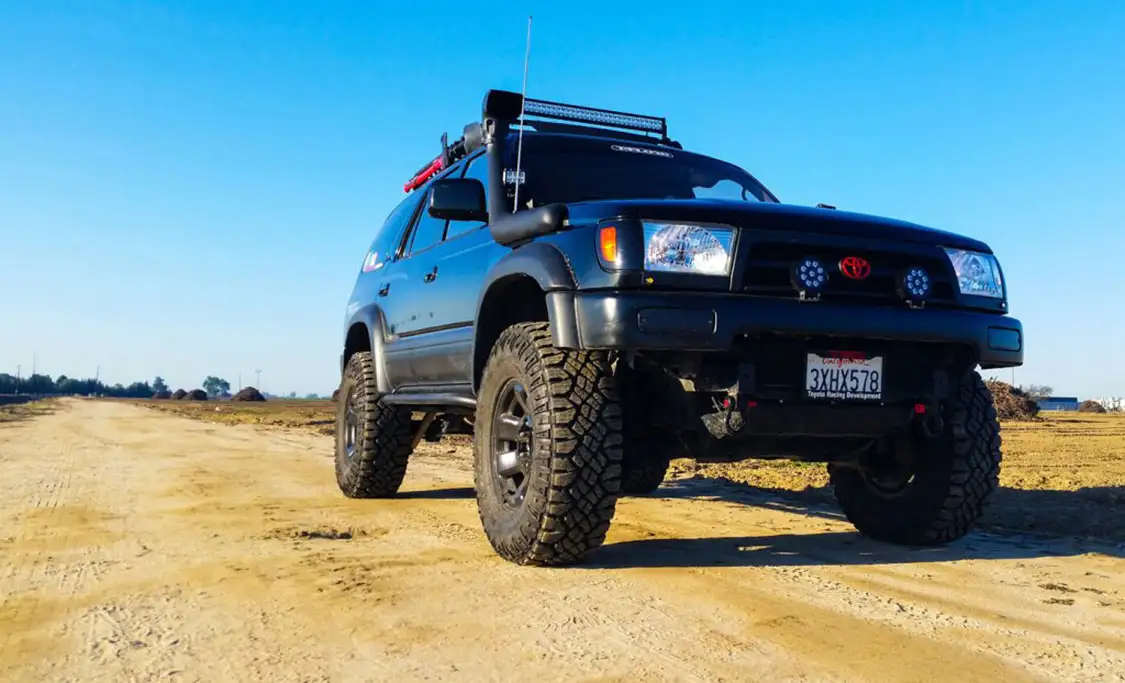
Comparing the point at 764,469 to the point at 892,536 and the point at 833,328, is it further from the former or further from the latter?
the point at 833,328

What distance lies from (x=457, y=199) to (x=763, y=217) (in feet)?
5.89

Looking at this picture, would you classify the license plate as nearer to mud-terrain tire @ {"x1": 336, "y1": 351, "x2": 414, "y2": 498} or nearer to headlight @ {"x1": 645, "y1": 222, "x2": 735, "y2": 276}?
headlight @ {"x1": 645, "y1": 222, "x2": 735, "y2": 276}

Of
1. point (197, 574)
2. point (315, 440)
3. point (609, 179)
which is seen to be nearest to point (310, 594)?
point (197, 574)

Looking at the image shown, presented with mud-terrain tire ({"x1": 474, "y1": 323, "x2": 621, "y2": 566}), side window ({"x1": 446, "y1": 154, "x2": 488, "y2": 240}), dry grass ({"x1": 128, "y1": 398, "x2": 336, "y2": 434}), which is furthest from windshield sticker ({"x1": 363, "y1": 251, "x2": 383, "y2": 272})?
dry grass ({"x1": 128, "y1": 398, "x2": 336, "y2": 434})

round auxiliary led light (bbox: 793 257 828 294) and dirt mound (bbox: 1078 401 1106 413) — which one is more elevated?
dirt mound (bbox: 1078 401 1106 413)

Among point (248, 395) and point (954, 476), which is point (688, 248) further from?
point (248, 395)

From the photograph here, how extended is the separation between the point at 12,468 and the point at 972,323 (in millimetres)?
8293

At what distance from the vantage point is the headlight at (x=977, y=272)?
395cm

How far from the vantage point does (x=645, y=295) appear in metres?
3.37

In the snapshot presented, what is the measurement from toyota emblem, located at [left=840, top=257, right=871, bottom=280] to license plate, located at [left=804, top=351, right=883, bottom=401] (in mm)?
314

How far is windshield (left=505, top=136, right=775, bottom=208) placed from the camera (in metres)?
4.79

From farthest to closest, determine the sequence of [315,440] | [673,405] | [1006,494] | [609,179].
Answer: [315,440], [1006,494], [609,179], [673,405]

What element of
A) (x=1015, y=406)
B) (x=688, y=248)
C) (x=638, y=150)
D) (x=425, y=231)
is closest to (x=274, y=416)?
(x=1015, y=406)

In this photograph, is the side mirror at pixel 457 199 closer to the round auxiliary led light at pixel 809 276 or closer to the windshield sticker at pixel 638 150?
the windshield sticker at pixel 638 150
